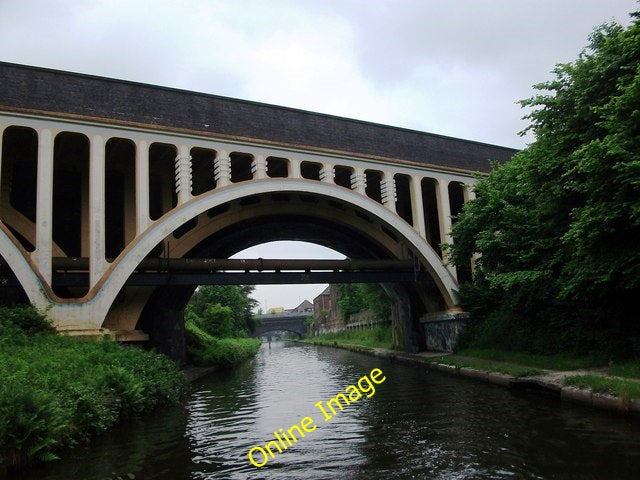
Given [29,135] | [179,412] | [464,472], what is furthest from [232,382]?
[464,472]

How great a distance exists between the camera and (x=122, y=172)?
2055 centimetres

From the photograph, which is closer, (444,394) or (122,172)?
(444,394)

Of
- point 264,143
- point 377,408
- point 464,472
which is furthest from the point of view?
point 264,143

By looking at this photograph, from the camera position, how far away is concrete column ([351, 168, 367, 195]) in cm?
2155

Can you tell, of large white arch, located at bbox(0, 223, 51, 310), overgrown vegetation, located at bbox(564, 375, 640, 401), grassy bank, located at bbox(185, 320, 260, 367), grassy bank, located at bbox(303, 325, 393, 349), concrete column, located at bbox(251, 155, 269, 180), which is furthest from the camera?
grassy bank, located at bbox(303, 325, 393, 349)

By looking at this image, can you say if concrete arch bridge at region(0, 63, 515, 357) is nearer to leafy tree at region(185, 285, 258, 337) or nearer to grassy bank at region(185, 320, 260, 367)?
grassy bank at region(185, 320, 260, 367)

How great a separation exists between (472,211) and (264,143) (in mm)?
8703

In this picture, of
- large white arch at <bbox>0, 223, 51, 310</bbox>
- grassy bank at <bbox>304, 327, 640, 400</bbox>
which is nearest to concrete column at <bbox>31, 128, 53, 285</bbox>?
large white arch at <bbox>0, 223, 51, 310</bbox>

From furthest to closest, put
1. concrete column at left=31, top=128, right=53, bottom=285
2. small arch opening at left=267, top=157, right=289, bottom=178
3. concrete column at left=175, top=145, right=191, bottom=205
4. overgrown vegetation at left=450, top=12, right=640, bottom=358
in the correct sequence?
1. small arch opening at left=267, top=157, right=289, bottom=178
2. concrete column at left=175, top=145, right=191, bottom=205
3. concrete column at left=31, top=128, right=53, bottom=285
4. overgrown vegetation at left=450, top=12, right=640, bottom=358

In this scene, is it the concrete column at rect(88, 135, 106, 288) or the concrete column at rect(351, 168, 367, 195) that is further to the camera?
the concrete column at rect(351, 168, 367, 195)

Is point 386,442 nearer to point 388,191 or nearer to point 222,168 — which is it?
point 222,168

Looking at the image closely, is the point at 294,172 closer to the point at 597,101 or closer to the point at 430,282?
the point at 430,282

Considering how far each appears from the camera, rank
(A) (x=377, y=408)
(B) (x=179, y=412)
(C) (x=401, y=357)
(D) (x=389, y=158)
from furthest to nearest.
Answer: (C) (x=401, y=357) → (D) (x=389, y=158) → (B) (x=179, y=412) → (A) (x=377, y=408)

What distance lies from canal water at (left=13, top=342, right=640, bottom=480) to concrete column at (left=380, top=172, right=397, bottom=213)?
10.5 m
